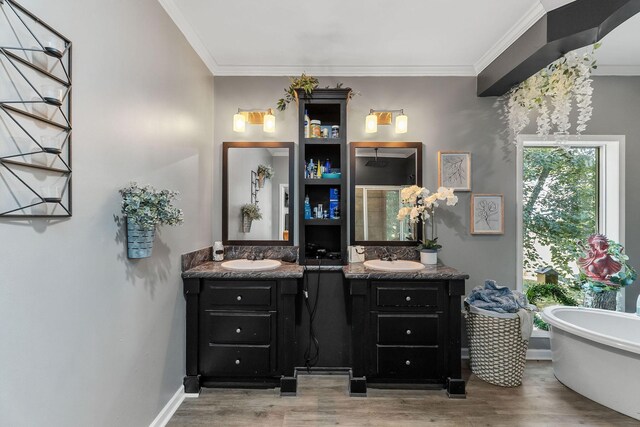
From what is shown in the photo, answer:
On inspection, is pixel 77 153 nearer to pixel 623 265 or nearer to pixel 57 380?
pixel 57 380

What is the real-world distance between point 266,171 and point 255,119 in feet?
1.61

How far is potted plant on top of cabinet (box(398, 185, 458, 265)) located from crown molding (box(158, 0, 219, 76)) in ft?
6.71

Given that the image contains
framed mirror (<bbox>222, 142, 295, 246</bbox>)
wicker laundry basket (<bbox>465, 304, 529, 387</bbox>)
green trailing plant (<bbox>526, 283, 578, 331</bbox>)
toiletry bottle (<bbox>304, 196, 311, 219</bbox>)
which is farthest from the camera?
green trailing plant (<bbox>526, 283, 578, 331</bbox>)

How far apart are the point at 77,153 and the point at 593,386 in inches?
135

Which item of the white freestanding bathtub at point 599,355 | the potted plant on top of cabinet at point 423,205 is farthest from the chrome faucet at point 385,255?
the white freestanding bathtub at point 599,355

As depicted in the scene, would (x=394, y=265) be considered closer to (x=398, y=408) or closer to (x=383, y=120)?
(x=398, y=408)

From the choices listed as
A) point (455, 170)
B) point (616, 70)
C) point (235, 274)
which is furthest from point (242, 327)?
point (616, 70)

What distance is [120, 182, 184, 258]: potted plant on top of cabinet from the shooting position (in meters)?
1.43

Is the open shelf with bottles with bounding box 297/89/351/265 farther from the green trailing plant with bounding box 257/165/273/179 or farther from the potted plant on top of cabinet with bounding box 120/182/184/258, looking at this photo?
the potted plant on top of cabinet with bounding box 120/182/184/258

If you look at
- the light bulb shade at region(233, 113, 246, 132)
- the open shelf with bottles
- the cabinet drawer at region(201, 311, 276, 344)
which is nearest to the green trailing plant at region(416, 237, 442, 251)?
the open shelf with bottles

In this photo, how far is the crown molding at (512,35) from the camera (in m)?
1.94

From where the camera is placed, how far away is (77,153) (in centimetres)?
121

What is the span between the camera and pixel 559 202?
293 cm

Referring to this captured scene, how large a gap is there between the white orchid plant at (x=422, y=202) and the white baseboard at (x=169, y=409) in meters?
2.18
